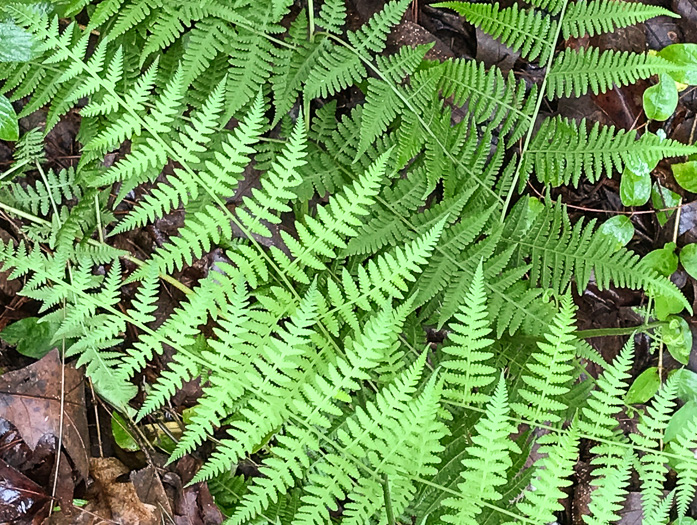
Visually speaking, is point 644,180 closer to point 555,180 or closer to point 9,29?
point 555,180

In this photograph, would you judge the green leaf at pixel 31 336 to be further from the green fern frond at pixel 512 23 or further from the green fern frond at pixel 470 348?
the green fern frond at pixel 512 23

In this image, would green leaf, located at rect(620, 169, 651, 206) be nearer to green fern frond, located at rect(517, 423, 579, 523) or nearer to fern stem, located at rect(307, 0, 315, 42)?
→ green fern frond, located at rect(517, 423, 579, 523)

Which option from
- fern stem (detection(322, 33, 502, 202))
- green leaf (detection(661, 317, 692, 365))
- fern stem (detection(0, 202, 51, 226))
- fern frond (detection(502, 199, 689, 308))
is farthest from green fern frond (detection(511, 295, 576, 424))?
fern stem (detection(0, 202, 51, 226))

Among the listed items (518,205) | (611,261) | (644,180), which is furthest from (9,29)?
(644,180)

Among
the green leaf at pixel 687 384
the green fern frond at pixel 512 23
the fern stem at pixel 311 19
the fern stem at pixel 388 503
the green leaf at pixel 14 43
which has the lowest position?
the fern stem at pixel 388 503

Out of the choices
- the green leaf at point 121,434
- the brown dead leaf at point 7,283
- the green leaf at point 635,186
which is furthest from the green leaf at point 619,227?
the brown dead leaf at point 7,283

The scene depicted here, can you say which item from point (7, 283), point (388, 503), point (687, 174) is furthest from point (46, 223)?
point (687, 174)
